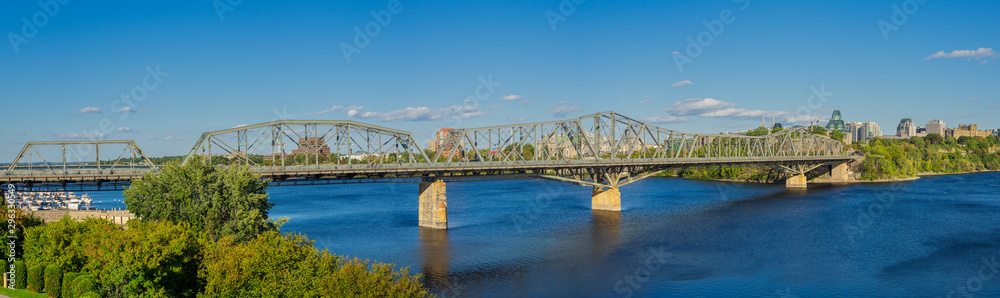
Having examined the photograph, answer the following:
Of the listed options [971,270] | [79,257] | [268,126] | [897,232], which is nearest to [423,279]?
[79,257]

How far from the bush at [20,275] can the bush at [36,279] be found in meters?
0.72

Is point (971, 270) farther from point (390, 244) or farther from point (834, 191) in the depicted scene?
point (834, 191)

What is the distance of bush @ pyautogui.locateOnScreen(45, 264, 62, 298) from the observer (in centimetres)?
3041

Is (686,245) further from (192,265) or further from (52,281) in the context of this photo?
(52,281)

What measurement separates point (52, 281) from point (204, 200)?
872 centimetres

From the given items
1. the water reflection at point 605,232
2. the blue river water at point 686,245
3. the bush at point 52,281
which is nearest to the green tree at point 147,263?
the bush at point 52,281

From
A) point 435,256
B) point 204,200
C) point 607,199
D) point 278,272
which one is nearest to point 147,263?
point 278,272

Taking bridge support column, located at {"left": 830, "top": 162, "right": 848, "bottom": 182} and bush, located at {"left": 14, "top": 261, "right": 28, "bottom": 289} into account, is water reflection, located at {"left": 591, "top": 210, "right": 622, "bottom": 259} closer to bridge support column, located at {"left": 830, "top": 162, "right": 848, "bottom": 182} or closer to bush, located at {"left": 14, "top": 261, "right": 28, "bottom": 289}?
bush, located at {"left": 14, "top": 261, "right": 28, "bottom": 289}

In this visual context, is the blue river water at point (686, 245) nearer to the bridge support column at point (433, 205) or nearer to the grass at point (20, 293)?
the bridge support column at point (433, 205)

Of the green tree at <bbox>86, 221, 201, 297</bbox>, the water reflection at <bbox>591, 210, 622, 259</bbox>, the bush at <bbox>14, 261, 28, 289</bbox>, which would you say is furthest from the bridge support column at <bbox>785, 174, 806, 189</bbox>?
the bush at <bbox>14, 261, 28, 289</bbox>

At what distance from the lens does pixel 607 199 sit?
80.1 metres

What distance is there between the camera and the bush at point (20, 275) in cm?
3155

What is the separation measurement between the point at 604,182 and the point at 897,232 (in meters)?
34.8

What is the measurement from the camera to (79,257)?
31.8 metres
